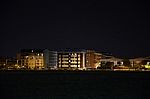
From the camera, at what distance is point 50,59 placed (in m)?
190

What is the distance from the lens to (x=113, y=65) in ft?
611

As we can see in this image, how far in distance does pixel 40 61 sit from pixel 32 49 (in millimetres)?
8671

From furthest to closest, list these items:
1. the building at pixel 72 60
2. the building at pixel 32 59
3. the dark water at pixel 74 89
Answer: the building at pixel 72 60
the building at pixel 32 59
the dark water at pixel 74 89

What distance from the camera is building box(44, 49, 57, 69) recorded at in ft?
611

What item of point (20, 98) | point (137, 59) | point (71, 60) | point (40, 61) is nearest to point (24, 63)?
point (40, 61)

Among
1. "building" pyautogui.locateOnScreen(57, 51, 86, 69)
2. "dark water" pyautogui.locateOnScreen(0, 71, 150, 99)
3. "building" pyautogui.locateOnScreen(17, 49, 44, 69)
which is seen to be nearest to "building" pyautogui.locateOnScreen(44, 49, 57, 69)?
"building" pyautogui.locateOnScreen(57, 51, 86, 69)

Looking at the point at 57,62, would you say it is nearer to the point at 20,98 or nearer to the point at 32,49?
the point at 32,49

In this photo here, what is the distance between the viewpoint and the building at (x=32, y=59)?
7136 inches

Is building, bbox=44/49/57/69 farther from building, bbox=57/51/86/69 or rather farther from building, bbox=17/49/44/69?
building, bbox=17/49/44/69

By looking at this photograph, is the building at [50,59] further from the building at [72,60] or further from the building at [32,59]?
the building at [32,59]

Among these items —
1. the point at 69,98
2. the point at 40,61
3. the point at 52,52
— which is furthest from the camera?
the point at 52,52

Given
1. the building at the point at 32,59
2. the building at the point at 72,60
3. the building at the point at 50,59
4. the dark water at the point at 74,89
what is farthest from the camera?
the building at the point at 72,60

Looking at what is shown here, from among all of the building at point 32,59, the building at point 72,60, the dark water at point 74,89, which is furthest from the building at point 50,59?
the dark water at point 74,89

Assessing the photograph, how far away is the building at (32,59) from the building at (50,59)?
2.88 m
